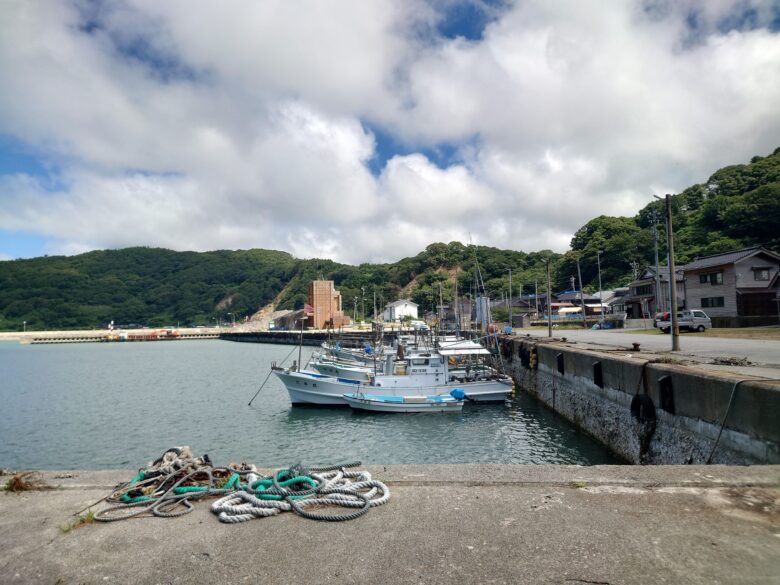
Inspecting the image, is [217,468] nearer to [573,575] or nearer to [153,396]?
[573,575]

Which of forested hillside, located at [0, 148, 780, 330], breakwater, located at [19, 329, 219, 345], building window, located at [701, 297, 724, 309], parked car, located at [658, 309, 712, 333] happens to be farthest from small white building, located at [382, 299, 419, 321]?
parked car, located at [658, 309, 712, 333]

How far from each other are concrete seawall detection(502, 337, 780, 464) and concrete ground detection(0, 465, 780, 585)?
8.89 ft

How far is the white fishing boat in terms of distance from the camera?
21.9 meters

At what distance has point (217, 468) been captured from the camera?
5.54 metres

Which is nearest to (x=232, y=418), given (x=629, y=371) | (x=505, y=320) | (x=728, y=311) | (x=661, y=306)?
(x=629, y=371)

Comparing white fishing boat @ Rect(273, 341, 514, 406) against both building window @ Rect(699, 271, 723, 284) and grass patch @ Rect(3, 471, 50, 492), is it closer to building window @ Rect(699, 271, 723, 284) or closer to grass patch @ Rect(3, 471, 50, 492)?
grass patch @ Rect(3, 471, 50, 492)

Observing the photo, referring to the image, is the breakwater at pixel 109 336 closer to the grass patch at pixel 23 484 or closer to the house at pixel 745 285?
the house at pixel 745 285

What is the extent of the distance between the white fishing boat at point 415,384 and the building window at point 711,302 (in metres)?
23.1

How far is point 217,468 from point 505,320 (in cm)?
6555

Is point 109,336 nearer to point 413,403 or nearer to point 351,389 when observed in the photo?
point 351,389

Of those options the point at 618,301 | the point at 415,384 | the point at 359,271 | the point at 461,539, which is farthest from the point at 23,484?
the point at 359,271

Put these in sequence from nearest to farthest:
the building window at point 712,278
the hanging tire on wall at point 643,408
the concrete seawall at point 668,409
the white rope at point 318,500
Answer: the white rope at point 318,500 → the concrete seawall at point 668,409 → the hanging tire on wall at point 643,408 → the building window at point 712,278

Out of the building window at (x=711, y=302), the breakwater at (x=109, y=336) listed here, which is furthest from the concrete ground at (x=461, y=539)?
the breakwater at (x=109, y=336)

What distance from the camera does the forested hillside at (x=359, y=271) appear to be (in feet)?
200
